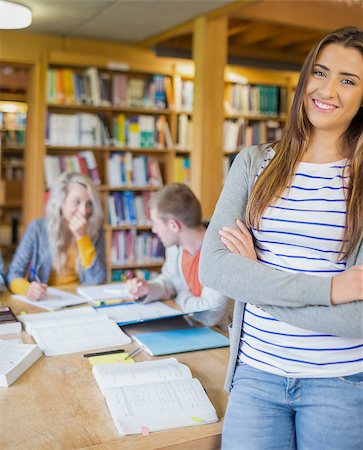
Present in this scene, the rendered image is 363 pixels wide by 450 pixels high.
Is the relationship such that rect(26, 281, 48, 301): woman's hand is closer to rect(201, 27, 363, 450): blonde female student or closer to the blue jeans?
rect(201, 27, 363, 450): blonde female student

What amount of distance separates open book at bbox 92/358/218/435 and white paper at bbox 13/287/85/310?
2.48 feet

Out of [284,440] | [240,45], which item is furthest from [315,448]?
[240,45]

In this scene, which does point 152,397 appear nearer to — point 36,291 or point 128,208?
point 36,291

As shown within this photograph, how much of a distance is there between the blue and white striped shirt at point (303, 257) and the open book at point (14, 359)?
0.62 metres

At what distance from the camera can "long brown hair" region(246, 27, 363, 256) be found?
49.6 inches

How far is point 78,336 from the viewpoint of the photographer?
1.80 m

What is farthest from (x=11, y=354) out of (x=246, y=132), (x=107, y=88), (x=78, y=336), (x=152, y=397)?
(x=246, y=132)

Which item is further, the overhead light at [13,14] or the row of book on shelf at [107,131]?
the row of book on shelf at [107,131]

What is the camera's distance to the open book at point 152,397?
123 centimetres

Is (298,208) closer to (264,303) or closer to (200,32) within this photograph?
(264,303)

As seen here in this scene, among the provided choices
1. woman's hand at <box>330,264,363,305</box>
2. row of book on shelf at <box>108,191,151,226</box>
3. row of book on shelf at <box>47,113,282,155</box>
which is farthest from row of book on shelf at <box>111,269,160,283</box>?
woman's hand at <box>330,264,363,305</box>

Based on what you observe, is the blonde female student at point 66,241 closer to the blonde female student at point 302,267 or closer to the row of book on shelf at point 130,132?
the blonde female student at point 302,267

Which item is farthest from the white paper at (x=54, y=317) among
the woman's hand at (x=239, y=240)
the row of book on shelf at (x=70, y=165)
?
the row of book on shelf at (x=70, y=165)

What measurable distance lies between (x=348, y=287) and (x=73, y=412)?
2.26 ft
